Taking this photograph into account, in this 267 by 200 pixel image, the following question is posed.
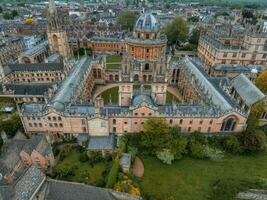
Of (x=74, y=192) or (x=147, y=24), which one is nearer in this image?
(x=74, y=192)

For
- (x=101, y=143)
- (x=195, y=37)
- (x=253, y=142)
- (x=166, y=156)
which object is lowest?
(x=101, y=143)

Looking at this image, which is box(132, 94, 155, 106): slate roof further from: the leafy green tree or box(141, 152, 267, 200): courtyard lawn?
the leafy green tree

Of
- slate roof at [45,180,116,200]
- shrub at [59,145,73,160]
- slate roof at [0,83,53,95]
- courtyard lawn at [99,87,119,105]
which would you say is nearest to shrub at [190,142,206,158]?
slate roof at [45,180,116,200]

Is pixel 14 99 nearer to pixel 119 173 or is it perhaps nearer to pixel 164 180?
pixel 119 173

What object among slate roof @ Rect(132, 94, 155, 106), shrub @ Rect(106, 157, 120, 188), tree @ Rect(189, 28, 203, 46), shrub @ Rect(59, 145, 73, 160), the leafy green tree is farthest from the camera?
tree @ Rect(189, 28, 203, 46)

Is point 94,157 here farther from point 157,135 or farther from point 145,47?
point 145,47

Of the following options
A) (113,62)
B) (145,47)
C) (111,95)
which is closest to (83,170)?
(111,95)
